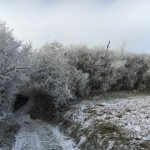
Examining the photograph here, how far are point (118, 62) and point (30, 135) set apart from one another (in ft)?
88.1

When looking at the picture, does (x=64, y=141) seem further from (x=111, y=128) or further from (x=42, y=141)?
(x=111, y=128)

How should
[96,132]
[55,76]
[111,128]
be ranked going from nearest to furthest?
1. [111,128]
2. [96,132]
3. [55,76]

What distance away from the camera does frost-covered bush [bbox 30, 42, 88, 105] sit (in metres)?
44.6

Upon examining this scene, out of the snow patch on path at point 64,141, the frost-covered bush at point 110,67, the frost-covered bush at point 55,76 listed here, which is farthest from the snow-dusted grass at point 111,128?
the frost-covered bush at point 110,67

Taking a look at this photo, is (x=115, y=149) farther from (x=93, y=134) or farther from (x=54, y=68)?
(x=54, y=68)

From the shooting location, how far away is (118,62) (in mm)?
56219

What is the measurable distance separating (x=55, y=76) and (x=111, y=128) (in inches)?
849

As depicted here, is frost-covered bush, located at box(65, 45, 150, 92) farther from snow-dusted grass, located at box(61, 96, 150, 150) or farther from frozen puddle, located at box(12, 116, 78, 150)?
frozen puddle, located at box(12, 116, 78, 150)

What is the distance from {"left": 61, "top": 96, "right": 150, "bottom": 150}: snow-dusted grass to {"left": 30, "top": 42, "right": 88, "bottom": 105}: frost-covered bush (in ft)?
29.3

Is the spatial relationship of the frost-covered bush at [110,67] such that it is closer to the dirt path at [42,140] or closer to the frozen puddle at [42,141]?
the dirt path at [42,140]

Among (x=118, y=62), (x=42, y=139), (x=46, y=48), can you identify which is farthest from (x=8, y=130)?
(x=118, y=62)

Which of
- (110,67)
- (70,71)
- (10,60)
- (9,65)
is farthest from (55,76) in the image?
(9,65)

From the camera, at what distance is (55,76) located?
45938 millimetres

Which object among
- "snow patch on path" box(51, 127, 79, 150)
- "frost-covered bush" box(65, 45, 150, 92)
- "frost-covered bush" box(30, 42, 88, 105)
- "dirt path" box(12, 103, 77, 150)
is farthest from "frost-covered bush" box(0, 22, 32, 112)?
"frost-covered bush" box(65, 45, 150, 92)
